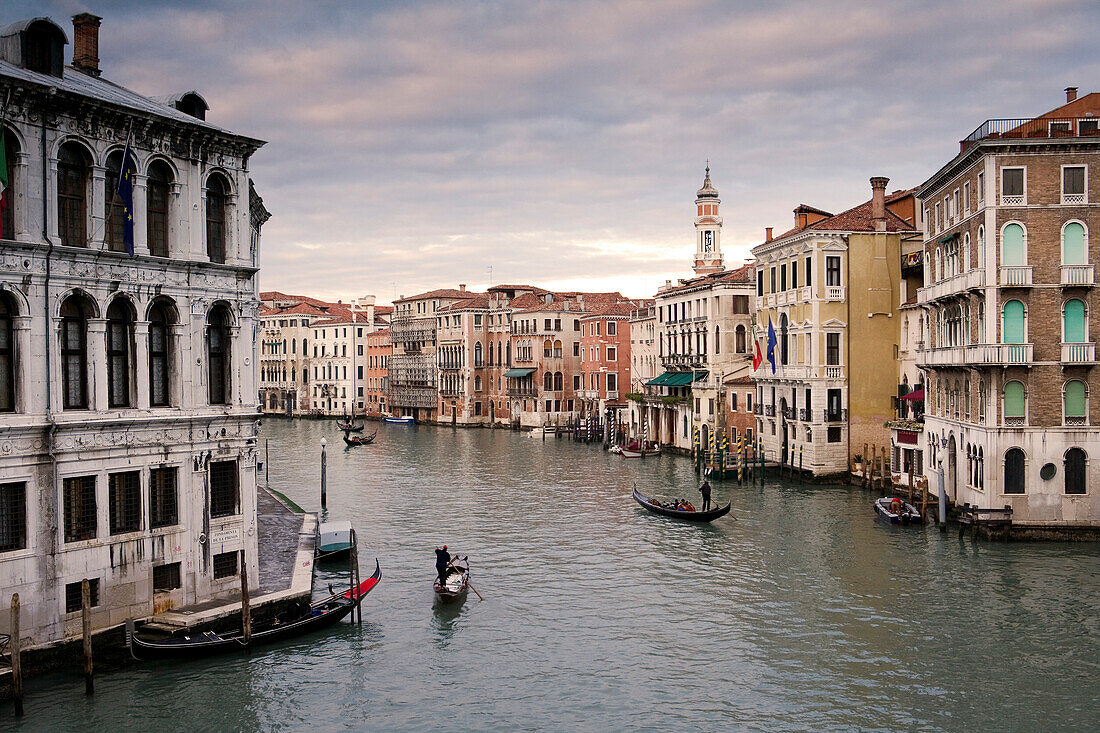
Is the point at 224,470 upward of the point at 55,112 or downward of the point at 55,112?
downward

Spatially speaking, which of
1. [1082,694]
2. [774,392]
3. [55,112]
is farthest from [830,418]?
[55,112]

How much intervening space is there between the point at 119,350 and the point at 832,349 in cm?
2947

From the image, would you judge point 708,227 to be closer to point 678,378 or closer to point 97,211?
point 678,378

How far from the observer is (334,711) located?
1490cm

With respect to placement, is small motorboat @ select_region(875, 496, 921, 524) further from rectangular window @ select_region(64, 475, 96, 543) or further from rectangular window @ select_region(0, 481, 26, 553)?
rectangular window @ select_region(0, 481, 26, 553)

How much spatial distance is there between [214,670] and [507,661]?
5003mm

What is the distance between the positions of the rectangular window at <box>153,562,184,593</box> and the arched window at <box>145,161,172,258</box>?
5.41 m

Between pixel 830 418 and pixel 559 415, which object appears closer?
pixel 830 418

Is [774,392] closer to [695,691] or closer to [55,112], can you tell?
[695,691]

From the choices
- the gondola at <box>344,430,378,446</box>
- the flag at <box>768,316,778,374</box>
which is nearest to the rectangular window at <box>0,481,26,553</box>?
the flag at <box>768,316,778,374</box>

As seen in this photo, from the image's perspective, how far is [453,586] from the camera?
20891mm

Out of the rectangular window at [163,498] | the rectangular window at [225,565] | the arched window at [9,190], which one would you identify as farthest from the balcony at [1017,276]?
the arched window at [9,190]

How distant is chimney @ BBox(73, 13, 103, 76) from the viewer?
20.2 m

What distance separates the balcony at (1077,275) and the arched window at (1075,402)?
2585mm
